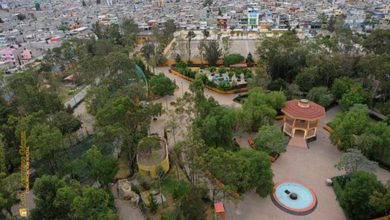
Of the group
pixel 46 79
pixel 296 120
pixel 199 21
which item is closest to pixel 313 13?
pixel 199 21

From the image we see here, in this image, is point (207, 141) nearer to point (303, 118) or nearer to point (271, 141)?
point (271, 141)

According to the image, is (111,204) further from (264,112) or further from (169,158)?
(264,112)

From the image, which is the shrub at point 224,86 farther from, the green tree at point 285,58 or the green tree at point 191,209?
the green tree at point 191,209

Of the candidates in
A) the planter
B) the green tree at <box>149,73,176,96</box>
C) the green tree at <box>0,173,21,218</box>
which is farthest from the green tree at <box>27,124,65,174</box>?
the planter

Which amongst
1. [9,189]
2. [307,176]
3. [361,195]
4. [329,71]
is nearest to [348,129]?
[307,176]

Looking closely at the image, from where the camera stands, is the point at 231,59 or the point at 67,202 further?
the point at 231,59
